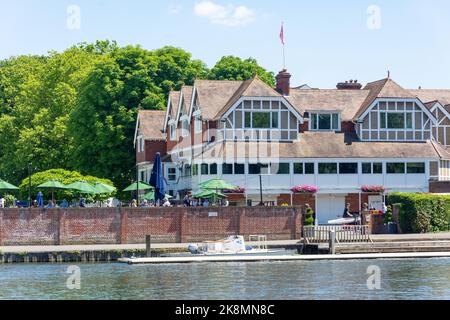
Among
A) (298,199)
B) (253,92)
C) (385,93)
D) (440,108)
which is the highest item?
(385,93)

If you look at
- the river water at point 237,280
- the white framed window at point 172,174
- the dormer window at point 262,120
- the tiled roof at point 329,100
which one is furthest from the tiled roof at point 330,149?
the river water at point 237,280

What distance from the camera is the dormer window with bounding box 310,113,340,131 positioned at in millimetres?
77000

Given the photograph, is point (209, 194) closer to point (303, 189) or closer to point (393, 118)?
point (303, 189)

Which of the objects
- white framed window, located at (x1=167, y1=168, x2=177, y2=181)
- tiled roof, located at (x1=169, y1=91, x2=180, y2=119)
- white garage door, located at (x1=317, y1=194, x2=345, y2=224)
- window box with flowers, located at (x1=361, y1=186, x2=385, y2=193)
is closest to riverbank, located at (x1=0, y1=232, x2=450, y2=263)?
window box with flowers, located at (x1=361, y1=186, x2=385, y2=193)

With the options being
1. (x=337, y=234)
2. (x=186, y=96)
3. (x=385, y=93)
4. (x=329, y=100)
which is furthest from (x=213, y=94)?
(x=337, y=234)

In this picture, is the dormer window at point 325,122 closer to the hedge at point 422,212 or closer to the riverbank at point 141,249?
the hedge at point 422,212

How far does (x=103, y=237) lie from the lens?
61.1 meters

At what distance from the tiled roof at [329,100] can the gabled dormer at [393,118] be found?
1.66 m

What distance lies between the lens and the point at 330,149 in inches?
2908

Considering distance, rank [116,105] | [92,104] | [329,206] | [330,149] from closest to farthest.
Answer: [330,149], [329,206], [92,104], [116,105]

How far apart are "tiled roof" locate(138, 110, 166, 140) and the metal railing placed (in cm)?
2531

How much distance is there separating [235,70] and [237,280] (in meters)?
47.1
